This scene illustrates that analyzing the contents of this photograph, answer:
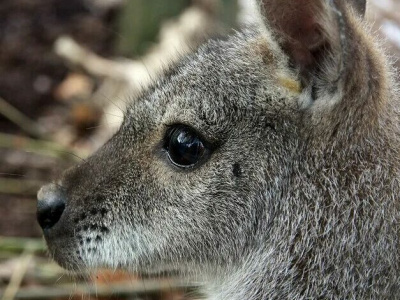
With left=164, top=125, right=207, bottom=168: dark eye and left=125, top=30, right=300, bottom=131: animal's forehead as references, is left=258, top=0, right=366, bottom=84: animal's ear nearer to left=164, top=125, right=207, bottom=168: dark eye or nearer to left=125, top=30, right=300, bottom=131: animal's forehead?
left=125, top=30, right=300, bottom=131: animal's forehead

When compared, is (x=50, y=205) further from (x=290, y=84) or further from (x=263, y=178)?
(x=290, y=84)

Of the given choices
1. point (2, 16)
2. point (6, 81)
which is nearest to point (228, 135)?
point (6, 81)

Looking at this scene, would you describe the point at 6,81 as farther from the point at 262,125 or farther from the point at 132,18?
the point at 262,125

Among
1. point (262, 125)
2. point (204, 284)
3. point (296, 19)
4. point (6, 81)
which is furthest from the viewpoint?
point (6, 81)

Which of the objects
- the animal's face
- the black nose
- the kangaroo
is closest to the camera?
the kangaroo

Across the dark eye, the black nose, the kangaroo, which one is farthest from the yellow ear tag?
the black nose

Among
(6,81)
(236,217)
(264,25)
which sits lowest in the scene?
(236,217)
